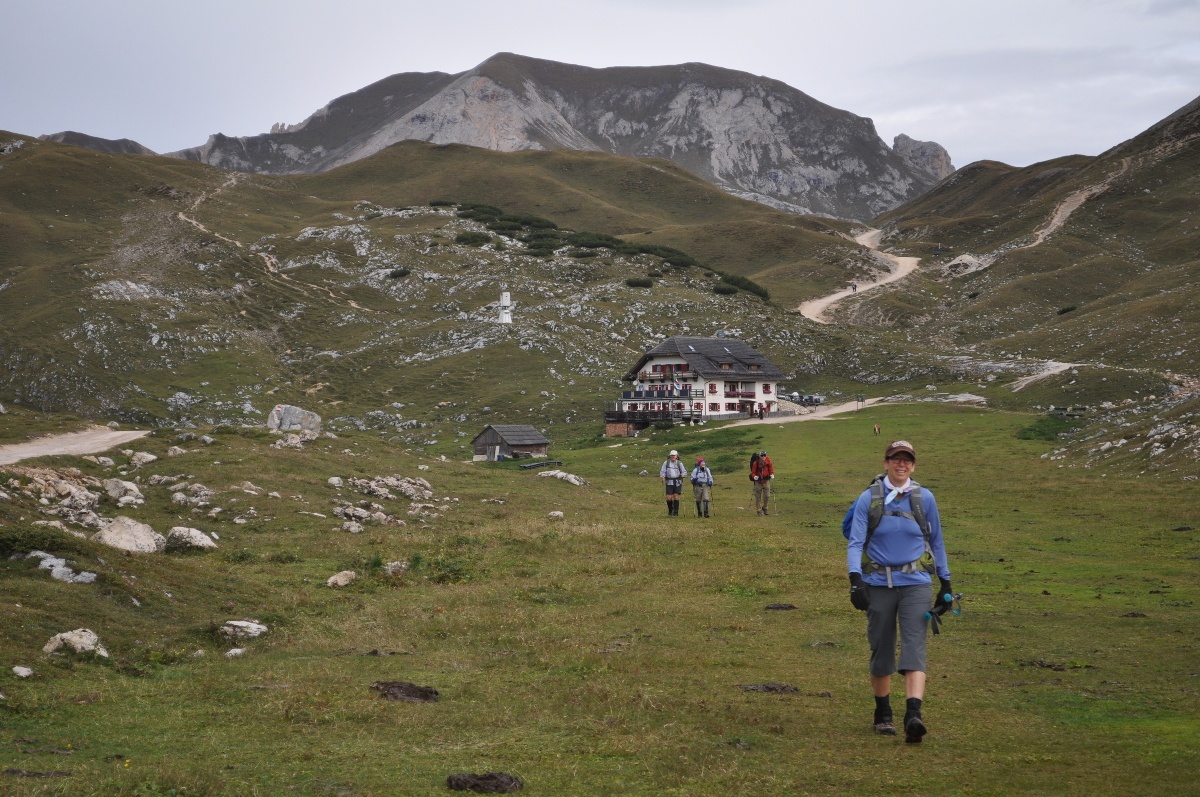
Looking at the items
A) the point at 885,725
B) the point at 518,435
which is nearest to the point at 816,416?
the point at 518,435

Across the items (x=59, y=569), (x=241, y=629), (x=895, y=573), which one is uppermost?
(x=895, y=573)

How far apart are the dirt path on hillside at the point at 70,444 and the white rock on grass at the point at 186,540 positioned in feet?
31.0

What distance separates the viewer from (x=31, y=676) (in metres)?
13.3

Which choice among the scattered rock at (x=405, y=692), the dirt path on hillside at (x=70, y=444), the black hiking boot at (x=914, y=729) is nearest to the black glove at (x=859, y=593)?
the black hiking boot at (x=914, y=729)

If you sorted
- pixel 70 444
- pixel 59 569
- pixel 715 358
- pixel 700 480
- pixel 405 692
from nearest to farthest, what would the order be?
pixel 405 692, pixel 59 569, pixel 700 480, pixel 70 444, pixel 715 358

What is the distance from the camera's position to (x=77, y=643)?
1467 cm

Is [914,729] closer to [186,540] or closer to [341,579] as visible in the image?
[341,579]

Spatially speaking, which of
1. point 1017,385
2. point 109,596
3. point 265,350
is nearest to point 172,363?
point 265,350

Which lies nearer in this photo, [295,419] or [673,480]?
[673,480]

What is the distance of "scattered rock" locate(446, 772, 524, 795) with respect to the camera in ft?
32.8

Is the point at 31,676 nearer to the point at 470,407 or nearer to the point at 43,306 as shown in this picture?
the point at 470,407

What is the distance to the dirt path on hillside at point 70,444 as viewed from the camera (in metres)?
36.3

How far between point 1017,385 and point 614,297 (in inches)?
2490

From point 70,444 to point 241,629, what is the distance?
28.7 meters
